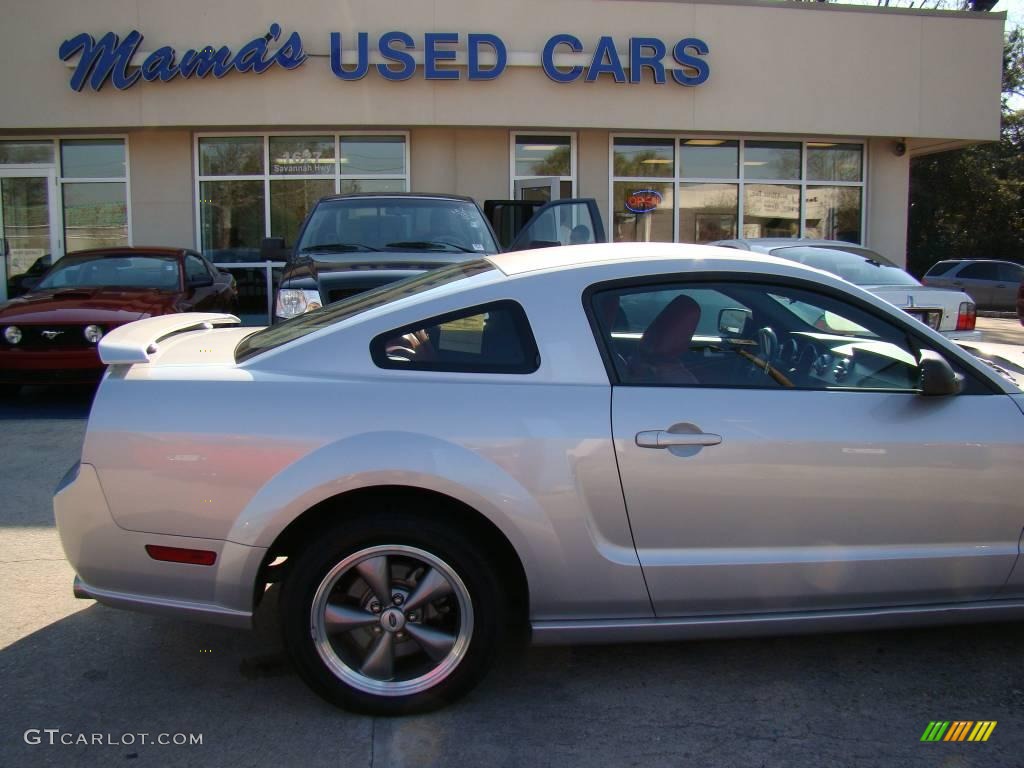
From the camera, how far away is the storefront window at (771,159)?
50.5ft

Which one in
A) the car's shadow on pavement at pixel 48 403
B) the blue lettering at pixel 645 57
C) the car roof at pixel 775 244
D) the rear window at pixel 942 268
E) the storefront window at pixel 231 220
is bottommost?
the car's shadow on pavement at pixel 48 403

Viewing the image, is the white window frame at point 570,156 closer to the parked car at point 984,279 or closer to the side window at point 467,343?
the parked car at point 984,279

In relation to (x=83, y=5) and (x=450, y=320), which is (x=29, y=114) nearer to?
(x=83, y=5)

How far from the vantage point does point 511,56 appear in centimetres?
1345

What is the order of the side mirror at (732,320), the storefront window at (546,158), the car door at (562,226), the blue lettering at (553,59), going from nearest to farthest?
1. the side mirror at (732,320)
2. the car door at (562,226)
3. the blue lettering at (553,59)
4. the storefront window at (546,158)

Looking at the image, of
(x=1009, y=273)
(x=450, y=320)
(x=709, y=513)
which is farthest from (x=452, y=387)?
(x=1009, y=273)

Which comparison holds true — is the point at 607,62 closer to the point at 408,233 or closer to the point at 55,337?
the point at 408,233

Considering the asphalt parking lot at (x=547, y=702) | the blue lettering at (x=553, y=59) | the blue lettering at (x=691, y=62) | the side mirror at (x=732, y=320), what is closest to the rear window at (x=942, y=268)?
the blue lettering at (x=691, y=62)

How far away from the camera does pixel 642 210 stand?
15.1 metres

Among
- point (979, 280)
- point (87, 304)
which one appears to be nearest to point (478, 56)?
point (87, 304)

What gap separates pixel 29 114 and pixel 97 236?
205 centimetres

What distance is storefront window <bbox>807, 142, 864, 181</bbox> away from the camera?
15.6 meters

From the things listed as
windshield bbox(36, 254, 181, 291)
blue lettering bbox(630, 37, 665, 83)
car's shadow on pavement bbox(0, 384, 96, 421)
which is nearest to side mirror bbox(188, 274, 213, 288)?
windshield bbox(36, 254, 181, 291)

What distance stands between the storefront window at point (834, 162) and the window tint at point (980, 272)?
8.02 m
